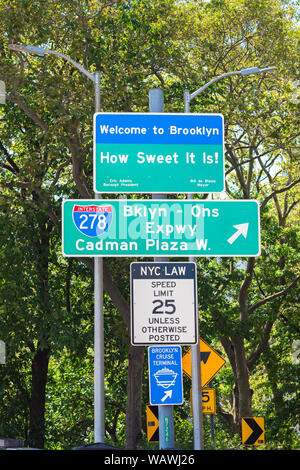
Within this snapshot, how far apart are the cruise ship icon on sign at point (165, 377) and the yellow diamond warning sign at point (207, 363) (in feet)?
22.7

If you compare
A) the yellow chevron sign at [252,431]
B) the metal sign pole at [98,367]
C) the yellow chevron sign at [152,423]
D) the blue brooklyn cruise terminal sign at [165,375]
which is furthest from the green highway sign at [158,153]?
the yellow chevron sign at [152,423]

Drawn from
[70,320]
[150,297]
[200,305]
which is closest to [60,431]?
[70,320]

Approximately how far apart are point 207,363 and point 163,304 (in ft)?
25.2

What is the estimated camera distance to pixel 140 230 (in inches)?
340

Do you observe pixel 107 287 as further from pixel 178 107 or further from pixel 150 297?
pixel 150 297

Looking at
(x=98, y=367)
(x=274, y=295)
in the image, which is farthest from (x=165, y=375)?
(x=274, y=295)

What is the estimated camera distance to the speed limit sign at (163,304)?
8.36 metres

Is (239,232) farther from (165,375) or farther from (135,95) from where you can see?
(135,95)

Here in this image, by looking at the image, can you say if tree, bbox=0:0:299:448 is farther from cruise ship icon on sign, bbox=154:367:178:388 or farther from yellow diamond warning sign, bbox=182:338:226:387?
cruise ship icon on sign, bbox=154:367:178:388

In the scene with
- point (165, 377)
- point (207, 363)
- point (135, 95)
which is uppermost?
point (135, 95)

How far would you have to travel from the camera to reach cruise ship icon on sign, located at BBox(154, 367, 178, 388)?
344 inches

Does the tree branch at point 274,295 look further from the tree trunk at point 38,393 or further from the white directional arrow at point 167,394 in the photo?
the white directional arrow at point 167,394

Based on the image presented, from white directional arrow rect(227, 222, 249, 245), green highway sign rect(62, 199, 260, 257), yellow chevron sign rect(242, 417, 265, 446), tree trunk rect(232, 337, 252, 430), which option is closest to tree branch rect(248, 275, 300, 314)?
tree trunk rect(232, 337, 252, 430)

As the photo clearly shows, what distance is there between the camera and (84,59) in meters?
19.3
